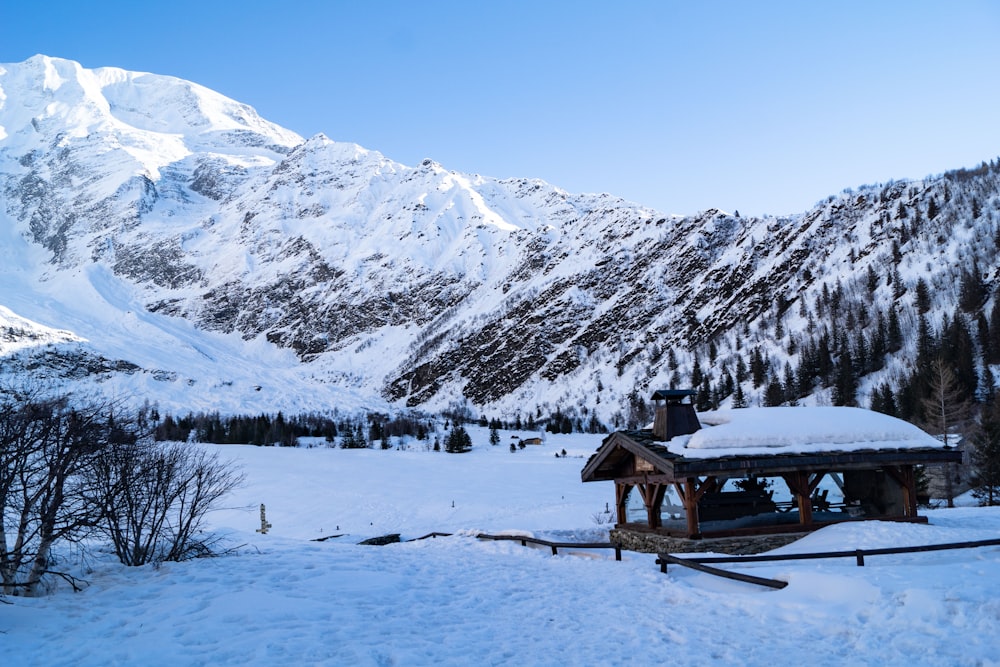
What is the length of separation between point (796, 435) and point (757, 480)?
6.72 feet

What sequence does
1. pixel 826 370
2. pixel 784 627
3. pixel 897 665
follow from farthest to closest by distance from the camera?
pixel 826 370
pixel 784 627
pixel 897 665

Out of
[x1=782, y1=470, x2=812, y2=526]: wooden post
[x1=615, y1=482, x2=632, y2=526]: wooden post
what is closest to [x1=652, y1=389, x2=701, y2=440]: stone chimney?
[x1=782, y1=470, x2=812, y2=526]: wooden post

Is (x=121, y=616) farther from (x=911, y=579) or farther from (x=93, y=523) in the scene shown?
(x=911, y=579)

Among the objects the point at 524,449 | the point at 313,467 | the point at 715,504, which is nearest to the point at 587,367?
the point at 524,449

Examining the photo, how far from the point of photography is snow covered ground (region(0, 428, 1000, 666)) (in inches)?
342

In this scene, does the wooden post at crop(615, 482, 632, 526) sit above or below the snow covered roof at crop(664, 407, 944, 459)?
below

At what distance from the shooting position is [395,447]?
90938 mm

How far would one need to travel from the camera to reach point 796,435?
1791cm

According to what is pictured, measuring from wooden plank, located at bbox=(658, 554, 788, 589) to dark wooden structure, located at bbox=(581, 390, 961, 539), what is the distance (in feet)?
Answer: 10.5

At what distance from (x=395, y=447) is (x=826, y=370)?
60440mm

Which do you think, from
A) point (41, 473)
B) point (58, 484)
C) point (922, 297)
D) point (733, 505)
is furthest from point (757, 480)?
point (922, 297)

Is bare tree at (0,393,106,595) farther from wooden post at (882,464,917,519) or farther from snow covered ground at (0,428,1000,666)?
wooden post at (882,464,917,519)

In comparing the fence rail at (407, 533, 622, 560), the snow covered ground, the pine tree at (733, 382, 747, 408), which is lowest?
the fence rail at (407, 533, 622, 560)

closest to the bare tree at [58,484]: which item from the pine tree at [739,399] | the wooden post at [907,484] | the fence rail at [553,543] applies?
the fence rail at [553,543]
